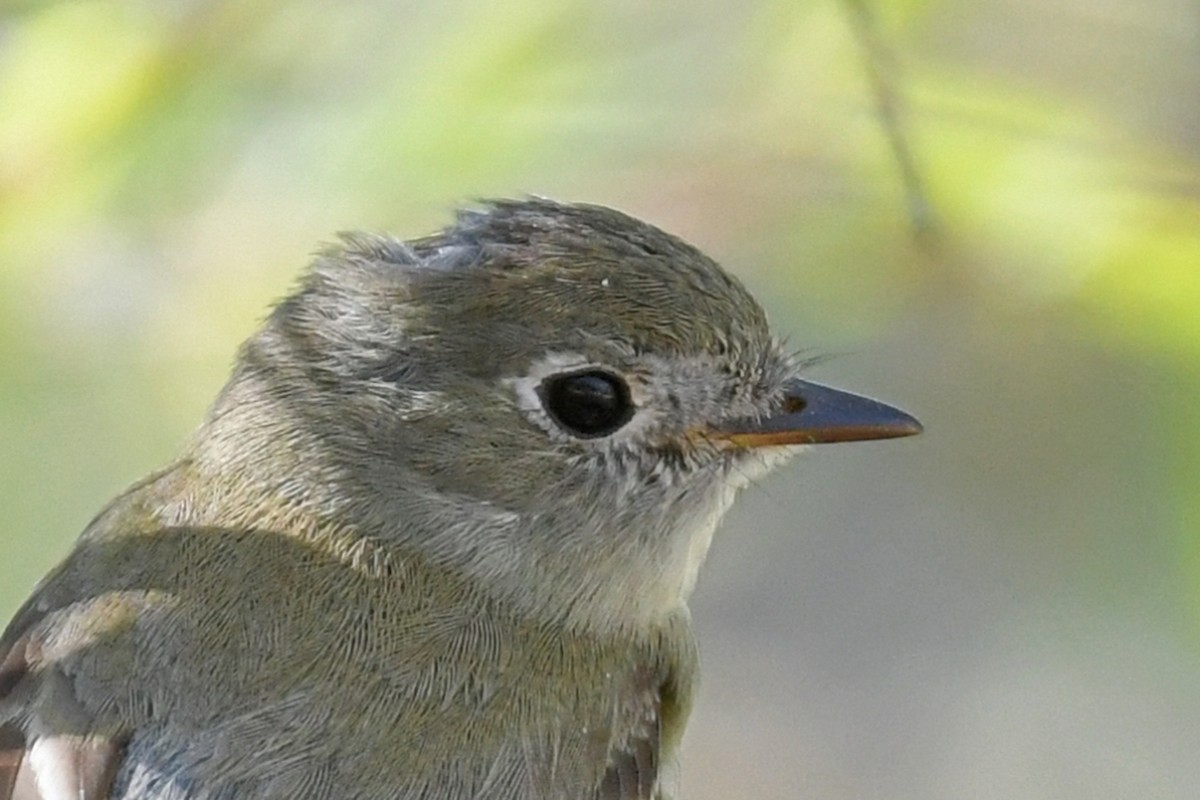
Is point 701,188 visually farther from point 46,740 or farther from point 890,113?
point 46,740

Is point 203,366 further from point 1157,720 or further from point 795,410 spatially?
point 1157,720

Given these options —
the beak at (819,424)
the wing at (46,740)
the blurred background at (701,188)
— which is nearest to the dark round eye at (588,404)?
the beak at (819,424)

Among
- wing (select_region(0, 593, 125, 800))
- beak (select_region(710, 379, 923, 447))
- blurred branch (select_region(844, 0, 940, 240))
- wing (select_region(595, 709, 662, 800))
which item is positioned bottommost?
wing (select_region(0, 593, 125, 800))

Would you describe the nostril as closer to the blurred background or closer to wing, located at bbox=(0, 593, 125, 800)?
the blurred background

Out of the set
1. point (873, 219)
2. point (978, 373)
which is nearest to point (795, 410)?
point (873, 219)

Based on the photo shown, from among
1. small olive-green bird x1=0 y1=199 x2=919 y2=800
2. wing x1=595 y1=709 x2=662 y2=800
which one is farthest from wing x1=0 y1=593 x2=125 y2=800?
wing x1=595 y1=709 x2=662 y2=800

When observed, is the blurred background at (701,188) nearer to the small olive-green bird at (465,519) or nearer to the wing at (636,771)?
the small olive-green bird at (465,519)

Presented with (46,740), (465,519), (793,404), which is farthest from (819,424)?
(46,740)
